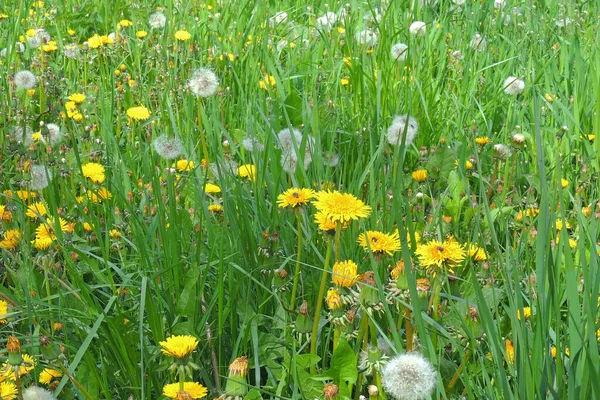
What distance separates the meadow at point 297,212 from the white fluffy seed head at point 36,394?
0.01m

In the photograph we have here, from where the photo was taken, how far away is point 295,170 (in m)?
2.13

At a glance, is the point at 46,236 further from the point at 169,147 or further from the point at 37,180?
the point at 169,147

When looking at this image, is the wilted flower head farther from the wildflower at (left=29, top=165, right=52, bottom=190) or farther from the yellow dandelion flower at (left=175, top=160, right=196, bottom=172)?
the wildflower at (left=29, top=165, right=52, bottom=190)

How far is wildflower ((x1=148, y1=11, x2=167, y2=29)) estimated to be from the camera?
371 cm

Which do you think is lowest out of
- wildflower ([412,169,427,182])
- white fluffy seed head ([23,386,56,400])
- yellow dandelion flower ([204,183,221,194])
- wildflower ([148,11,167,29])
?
wildflower ([412,169,427,182])

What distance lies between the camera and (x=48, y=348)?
1320 millimetres

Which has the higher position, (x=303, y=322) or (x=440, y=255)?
(x=440, y=255)

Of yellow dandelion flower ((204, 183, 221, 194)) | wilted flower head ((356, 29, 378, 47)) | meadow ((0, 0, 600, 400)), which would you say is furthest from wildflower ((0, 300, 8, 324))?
wilted flower head ((356, 29, 378, 47))

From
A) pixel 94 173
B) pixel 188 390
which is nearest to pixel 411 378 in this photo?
pixel 188 390

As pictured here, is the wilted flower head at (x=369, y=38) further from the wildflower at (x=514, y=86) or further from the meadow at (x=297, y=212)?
the wildflower at (x=514, y=86)

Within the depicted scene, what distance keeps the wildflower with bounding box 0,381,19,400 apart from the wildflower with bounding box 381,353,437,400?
1.99 ft

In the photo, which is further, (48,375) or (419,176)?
(419,176)

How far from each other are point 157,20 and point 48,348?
267 cm

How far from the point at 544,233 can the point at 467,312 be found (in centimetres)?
34
